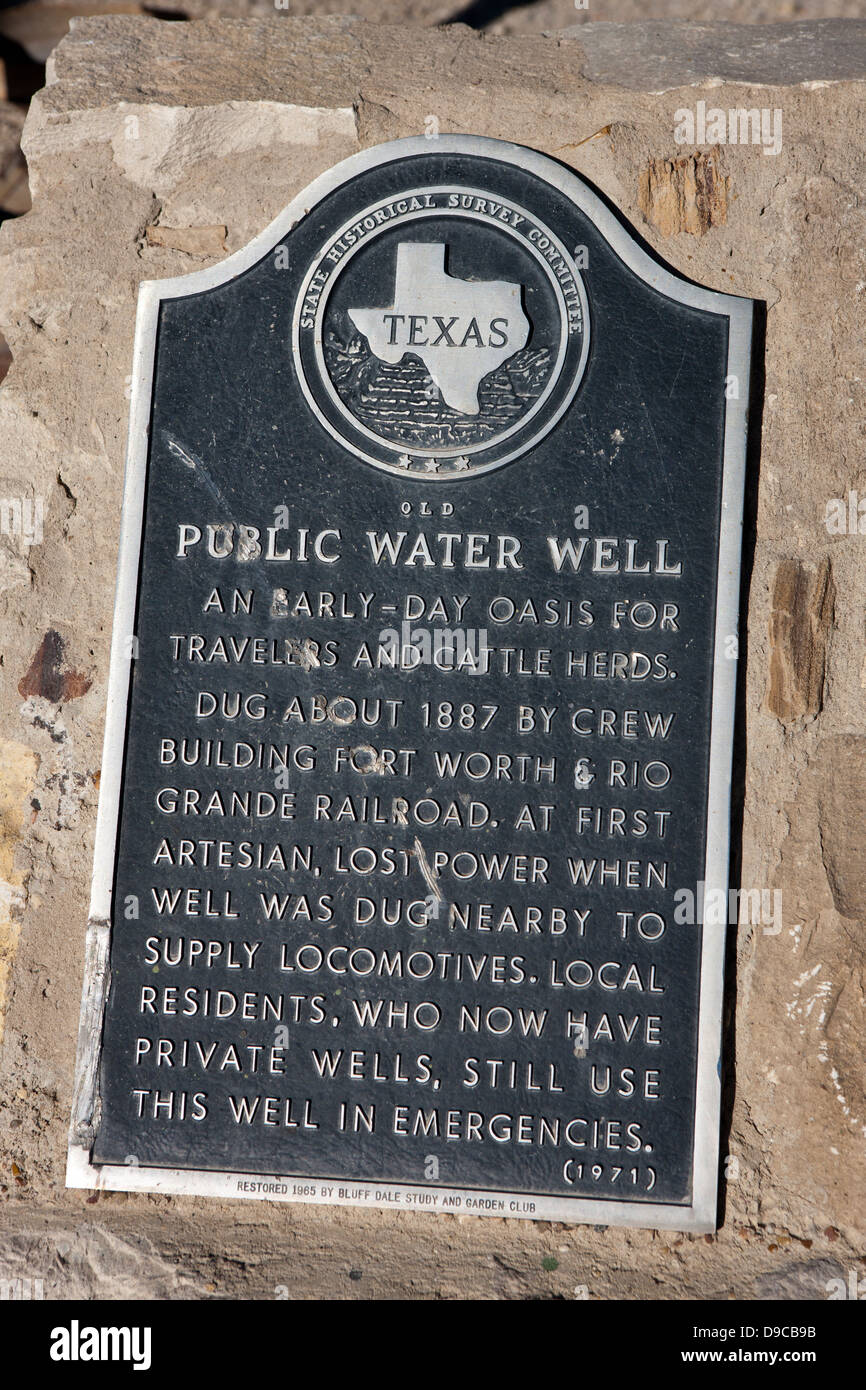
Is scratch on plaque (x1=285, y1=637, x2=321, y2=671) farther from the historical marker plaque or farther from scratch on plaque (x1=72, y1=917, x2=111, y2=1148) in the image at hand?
scratch on plaque (x1=72, y1=917, x2=111, y2=1148)

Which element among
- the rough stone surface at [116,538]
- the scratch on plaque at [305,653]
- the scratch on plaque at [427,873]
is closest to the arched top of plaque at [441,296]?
the rough stone surface at [116,538]

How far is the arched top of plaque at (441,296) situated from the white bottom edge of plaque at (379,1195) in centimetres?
163

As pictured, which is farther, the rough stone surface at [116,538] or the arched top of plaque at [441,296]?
the arched top of plaque at [441,296]

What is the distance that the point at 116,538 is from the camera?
8.03 ft

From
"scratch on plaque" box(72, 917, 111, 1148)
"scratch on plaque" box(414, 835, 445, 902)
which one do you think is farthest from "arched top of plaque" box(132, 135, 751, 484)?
"scratch on plaque" box(72, 917, 111, 1148)

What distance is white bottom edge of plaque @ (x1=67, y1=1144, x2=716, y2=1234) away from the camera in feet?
6.92

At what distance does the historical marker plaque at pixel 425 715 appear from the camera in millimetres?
2168

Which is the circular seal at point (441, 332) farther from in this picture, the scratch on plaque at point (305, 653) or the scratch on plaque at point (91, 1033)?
the scratch on plaque at point (91, 1033)

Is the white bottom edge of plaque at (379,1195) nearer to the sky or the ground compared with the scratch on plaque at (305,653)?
nearer to the ground

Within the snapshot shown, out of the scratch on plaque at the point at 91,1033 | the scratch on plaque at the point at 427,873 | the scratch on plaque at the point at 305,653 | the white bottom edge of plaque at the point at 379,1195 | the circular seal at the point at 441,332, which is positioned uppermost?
the circular seal at the point at 441,332

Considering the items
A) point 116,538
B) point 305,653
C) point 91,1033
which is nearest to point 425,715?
point 305,653

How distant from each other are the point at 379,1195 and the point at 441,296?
209 centimetres

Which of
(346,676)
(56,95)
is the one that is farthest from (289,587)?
(56,95)

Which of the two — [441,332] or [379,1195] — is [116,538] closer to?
[441,332]
